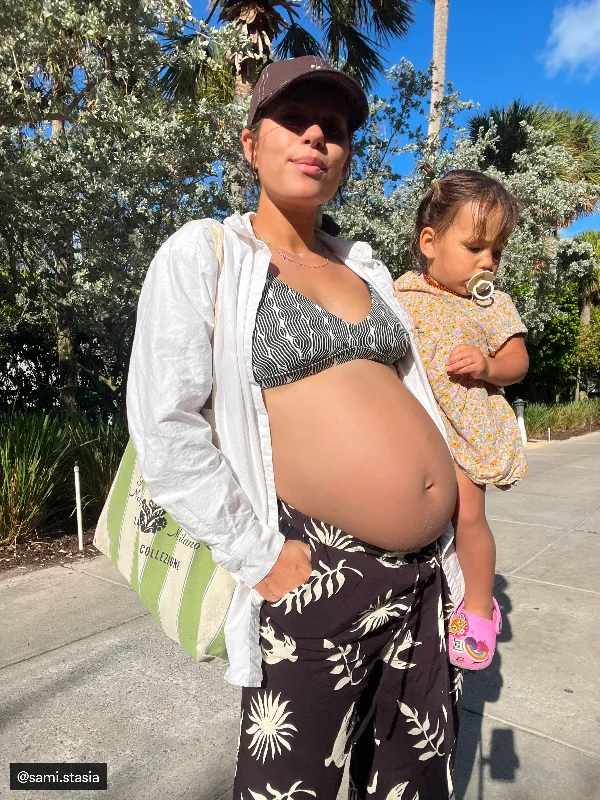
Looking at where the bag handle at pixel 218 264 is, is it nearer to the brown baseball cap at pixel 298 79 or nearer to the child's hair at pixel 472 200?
the brown baseball cap at pixel 298 79

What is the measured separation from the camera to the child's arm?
1.68 metres

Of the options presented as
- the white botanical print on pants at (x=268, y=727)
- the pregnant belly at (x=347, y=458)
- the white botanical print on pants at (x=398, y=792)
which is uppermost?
the pregnant belly at (x=347, y=458)

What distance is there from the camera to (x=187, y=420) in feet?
3.82

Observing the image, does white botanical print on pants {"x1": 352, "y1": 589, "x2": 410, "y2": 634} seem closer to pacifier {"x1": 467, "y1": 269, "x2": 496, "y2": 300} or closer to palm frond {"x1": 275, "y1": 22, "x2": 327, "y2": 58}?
pacifier {"x1": 467, "y1": 269, "x2": 496, "y2": 300}

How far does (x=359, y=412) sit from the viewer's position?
4.34 ft

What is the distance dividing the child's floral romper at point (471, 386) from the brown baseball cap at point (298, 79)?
24.6 inches

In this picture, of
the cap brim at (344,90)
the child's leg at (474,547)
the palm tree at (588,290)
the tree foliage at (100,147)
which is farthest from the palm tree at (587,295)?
the cap brim at (344,90)

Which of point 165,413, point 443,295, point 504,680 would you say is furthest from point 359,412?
point 504,680

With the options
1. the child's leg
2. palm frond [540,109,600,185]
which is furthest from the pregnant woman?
palm frond [540,109,600,185]

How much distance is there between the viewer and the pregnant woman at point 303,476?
3.89 ft

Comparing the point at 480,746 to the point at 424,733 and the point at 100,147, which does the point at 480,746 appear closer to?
the point at 424,733

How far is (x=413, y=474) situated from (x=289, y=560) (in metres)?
0.34

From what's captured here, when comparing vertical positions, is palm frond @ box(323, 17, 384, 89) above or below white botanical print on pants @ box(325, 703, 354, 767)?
above

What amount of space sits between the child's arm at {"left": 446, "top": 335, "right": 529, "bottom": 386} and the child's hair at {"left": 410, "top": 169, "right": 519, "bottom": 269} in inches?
13.0
